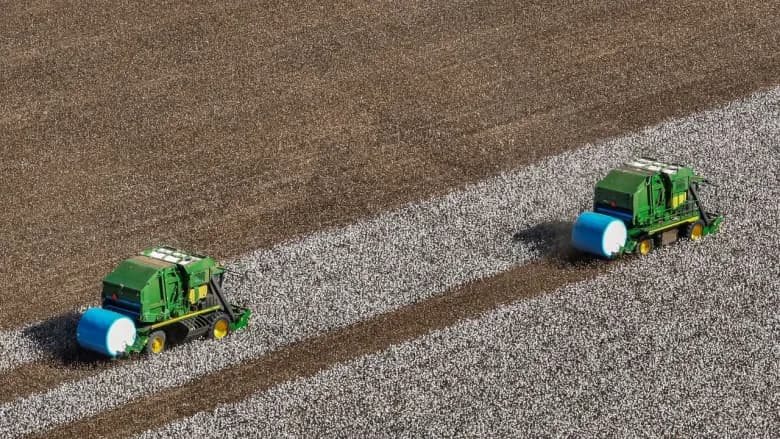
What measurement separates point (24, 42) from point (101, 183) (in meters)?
8.86

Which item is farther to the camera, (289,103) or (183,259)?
(289,103)

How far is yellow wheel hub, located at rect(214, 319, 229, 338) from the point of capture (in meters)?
24.8

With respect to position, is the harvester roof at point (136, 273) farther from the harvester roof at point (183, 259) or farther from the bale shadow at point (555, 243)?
the bale shadow at point (555, 243)

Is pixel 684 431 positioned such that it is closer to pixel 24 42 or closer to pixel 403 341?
pixel 403 341

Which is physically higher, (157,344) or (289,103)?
(289,103)

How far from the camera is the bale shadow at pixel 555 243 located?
27.2 meters

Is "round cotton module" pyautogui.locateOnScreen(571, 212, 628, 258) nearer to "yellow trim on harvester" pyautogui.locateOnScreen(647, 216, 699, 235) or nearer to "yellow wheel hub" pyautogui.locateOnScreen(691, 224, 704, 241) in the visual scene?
"yellow trim on harvester" pyautogui.locateOnScreen(647, 216, 699, 235)

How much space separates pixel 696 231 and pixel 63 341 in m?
13.3

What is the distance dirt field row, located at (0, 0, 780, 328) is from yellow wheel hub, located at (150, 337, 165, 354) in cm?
346

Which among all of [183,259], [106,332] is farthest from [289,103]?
[106,332]

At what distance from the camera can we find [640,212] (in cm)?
2666

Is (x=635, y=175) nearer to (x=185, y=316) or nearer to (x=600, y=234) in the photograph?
(x=600, y=234)

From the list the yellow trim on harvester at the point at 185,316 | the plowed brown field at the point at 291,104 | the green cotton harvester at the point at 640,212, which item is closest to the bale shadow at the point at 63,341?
the plowed brown field at the point at 291,104

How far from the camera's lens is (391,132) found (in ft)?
111
